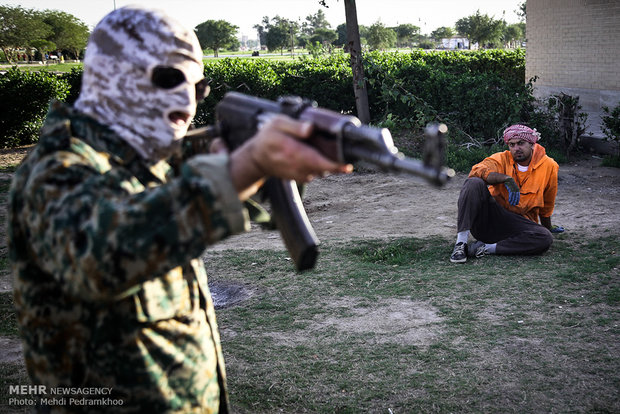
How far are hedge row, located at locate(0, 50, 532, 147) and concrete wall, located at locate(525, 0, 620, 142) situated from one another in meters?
1.43

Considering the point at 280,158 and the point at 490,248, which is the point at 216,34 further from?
the point at 280,158

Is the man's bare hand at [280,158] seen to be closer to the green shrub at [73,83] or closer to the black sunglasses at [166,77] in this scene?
the black sunglasses at [166,77]

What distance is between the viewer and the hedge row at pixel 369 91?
11.4 m

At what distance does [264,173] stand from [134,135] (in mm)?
499

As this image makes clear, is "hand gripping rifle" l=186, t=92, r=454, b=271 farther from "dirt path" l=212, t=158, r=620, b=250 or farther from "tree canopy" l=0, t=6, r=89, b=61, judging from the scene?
"tree canopy" l=0, t=6, r=89, b=61

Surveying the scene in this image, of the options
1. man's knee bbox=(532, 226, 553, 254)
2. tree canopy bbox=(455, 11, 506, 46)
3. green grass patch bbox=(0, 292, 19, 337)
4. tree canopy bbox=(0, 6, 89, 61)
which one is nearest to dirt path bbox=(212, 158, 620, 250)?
man's knee bbox=(532, 226, 553, 254)

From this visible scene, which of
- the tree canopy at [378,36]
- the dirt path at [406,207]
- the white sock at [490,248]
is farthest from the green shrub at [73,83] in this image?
the tree canopy at [378,36]

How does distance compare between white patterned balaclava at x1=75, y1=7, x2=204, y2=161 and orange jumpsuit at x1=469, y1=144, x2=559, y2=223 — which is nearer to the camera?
white patterned balaclava at x1=75, y1=7, x2=204, y2=161

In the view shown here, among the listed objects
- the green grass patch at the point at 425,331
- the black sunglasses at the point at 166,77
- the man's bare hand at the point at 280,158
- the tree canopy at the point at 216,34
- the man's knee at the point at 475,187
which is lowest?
the green grass patch at the point at 425,331

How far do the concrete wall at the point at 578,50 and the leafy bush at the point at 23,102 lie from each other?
11.7 meters

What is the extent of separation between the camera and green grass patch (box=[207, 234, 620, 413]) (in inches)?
140

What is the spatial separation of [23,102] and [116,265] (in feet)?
44.0
